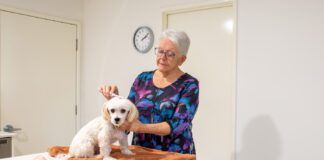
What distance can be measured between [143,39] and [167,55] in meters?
1.79

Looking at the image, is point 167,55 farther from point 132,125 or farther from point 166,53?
point 132,125

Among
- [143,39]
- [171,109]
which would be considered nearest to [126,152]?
[171,109]

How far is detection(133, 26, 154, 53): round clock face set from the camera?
316cm

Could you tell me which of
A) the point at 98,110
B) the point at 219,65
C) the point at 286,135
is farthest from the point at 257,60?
the point at 98,110

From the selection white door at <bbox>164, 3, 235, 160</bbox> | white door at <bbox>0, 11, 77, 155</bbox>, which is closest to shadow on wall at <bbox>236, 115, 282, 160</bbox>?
white door at <bbox>164, 3, 235, 160</bbox>

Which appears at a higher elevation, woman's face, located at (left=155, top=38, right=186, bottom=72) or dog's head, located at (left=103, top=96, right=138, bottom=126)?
woman's face, located at (left=155, top=38, right=186, bottom=72)

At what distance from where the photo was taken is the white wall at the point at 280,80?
224cm

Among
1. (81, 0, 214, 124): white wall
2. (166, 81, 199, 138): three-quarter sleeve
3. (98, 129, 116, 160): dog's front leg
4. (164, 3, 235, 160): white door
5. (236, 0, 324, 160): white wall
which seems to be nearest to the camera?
(98, 129, 116, 160): dog's front leg

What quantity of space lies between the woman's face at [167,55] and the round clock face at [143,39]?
5.53 ft

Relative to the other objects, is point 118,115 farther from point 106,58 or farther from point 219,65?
point 106,58

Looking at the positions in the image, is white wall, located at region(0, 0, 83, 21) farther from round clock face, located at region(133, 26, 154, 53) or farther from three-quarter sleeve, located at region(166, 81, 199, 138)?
three-quarter sleeve, located at region(166, 81, 199, 138)

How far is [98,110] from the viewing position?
3635 mm

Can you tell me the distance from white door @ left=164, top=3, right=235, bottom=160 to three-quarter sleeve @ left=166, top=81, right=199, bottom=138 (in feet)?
4.01

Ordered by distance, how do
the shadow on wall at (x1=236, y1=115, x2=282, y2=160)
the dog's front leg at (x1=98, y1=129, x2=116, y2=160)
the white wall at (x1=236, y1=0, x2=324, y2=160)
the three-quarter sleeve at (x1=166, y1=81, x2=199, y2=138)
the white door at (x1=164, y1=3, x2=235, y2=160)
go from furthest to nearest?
the white door at (x1=164, y1=3, x2=235, y2=160) → the shadow on wall at (x1=236, y1=115, x2=282, y2=160) → the white wall at (x1=236, y1=0, x2=324, y2=160) → the three-quarter sleeve at (x1=166, y1=81, x2=199, y2=138) → the dog's front leg at (x1=98, y1=129, x2=116, y2=160)
